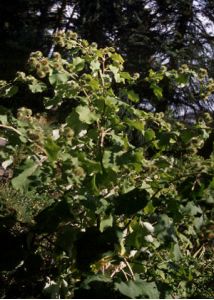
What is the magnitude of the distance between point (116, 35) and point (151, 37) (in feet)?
4.87

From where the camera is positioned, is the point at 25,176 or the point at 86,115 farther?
the point at 86,115

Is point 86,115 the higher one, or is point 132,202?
point 86,115

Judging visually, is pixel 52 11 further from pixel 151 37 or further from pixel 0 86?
pixel 0 86

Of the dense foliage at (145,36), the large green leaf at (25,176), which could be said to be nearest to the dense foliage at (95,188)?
the large green leaf at (25,176)

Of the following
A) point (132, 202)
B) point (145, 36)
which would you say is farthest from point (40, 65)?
point (145, 36)

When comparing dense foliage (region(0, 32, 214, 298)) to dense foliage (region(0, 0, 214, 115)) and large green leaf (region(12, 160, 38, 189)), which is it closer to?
large green leaf (region(12, 160, 38, 189))

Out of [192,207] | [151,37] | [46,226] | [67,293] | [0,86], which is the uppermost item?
[151,37]

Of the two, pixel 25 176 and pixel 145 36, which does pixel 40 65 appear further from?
pixel 145 36

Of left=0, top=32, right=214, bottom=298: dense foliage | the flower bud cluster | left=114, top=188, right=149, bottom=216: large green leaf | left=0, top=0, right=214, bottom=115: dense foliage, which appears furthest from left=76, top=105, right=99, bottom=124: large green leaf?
left=0, top=0, right=214, bottom=115: dense foliage

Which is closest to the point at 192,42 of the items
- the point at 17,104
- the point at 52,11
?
the point at 17,104

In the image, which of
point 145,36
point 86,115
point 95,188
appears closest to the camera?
point 95,188

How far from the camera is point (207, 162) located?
213 centimetres

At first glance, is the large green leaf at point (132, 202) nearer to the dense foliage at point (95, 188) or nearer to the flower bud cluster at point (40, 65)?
the dense foliage at point (95, 188)

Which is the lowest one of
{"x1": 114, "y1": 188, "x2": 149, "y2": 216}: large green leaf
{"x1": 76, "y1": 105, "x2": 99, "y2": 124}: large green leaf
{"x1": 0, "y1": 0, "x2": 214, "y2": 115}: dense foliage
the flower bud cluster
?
{"x1": 114, "y1": 188, "x2": 149, "y2": 216}: large green leaf
